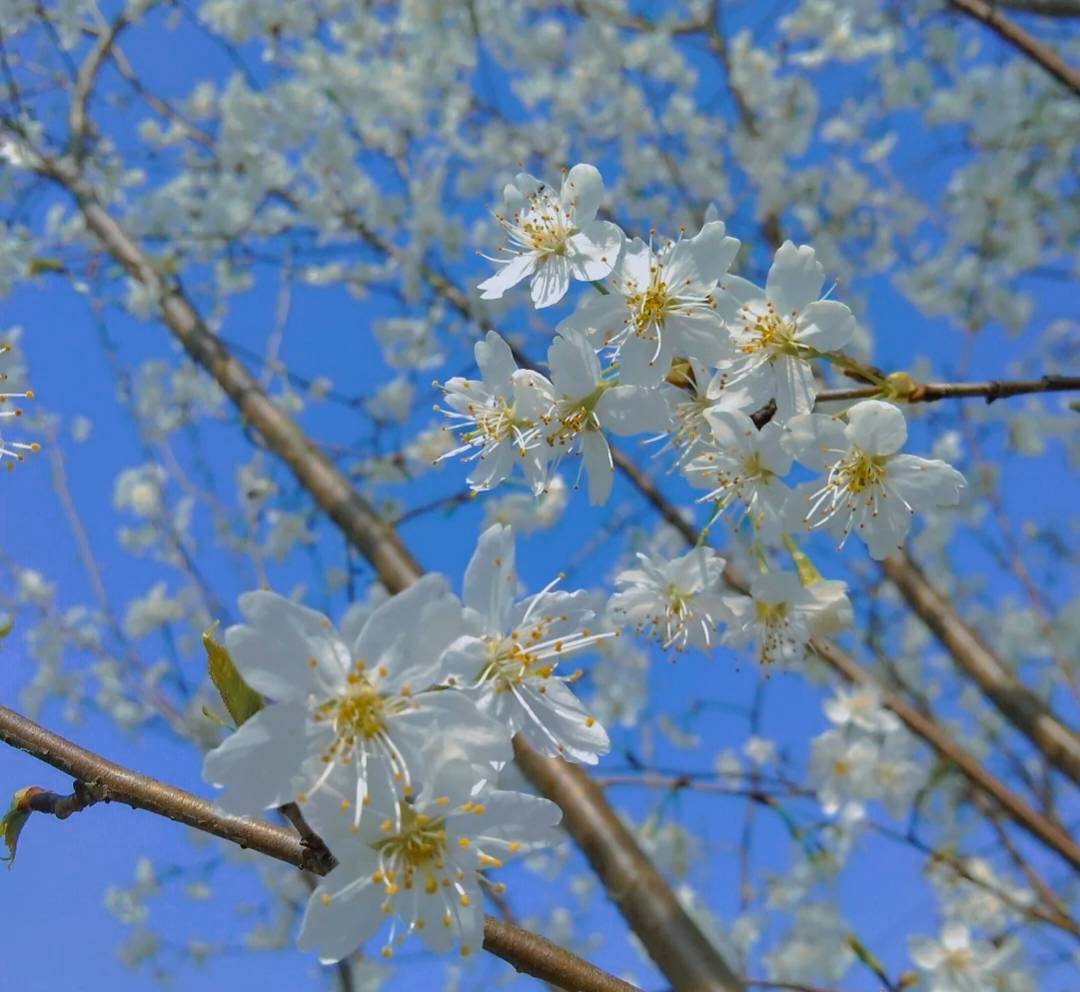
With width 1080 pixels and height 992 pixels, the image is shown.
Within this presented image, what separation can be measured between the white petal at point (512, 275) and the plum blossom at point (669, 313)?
0.48 feet

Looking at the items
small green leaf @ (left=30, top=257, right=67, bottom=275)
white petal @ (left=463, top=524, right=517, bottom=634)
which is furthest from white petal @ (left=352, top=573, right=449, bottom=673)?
small green leaf @ (left=30, top=257, right=67, bottom=275)

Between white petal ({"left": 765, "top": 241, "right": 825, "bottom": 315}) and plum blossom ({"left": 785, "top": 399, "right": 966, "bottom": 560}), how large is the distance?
0.13m

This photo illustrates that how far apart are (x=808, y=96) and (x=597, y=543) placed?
2.51 metres

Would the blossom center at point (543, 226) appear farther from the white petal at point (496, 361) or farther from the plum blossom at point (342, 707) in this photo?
the plum blossom at point (342, 707)

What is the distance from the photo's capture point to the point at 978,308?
418 centimetres

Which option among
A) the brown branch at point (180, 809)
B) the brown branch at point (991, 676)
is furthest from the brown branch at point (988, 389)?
the brown branch at point (991, 676)

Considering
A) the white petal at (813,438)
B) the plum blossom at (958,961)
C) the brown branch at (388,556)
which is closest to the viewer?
the white petal at (813,438)

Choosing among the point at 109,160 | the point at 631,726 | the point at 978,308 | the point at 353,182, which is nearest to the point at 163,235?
the point at 109,160

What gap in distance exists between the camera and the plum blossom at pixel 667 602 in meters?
1.18

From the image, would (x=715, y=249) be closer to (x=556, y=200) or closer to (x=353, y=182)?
(x=556, y=200)

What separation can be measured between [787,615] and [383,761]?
0.63 m

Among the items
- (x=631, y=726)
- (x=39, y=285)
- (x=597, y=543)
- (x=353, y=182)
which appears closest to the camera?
(x=39, y=285)

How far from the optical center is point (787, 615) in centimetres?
120

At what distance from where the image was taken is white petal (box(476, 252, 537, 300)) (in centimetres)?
115
